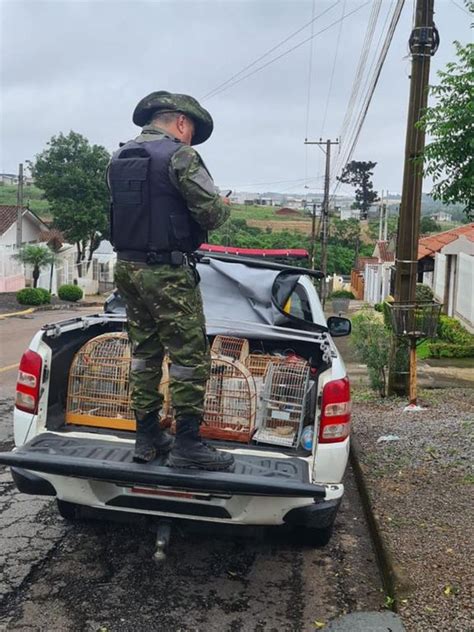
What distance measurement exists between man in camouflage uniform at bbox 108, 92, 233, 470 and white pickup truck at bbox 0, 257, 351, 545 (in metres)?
0.18

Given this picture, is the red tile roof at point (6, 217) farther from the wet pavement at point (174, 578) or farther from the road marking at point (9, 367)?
the wet pavement at point (174, 578)

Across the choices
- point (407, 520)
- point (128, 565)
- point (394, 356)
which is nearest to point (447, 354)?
point (394, 356)

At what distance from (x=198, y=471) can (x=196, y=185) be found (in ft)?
4.49

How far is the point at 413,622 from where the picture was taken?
10.6 ft

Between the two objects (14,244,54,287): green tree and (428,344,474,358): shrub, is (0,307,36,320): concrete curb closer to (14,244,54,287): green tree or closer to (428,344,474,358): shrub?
(14,244,54,287): green tree

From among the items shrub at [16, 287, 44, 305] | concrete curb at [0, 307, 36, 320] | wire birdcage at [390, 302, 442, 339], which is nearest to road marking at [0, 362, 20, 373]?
wire birdcage at [390, 302, 442, 339]

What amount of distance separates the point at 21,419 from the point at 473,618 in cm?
252

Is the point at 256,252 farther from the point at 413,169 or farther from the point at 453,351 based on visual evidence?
the point at 453,351

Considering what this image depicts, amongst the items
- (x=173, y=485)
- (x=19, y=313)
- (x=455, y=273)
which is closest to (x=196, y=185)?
(x=173, y=485)

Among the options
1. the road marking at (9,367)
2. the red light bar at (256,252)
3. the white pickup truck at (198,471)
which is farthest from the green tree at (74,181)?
the white pickup truck at (198,471)

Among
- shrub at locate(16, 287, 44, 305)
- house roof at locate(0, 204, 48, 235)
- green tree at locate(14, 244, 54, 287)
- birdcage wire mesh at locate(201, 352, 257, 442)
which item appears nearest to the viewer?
birdcage wire mesh at locate(201, 352, 257, 442)

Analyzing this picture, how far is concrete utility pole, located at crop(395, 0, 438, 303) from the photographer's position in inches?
337

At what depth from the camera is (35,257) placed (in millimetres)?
32656

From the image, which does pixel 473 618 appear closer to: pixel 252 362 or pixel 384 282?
pixel 252 362
